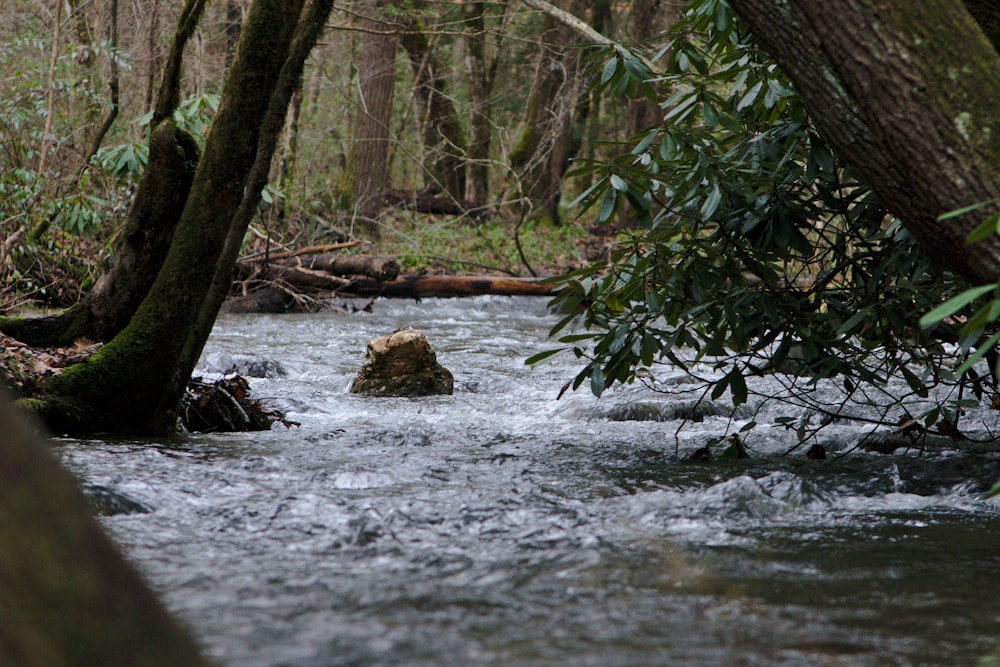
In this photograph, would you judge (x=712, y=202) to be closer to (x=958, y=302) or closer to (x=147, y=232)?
(x=958, y=302)

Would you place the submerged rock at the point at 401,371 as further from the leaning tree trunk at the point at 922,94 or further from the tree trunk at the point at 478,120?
the tree trunk at the point at 478,120

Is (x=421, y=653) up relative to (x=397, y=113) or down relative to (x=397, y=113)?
down

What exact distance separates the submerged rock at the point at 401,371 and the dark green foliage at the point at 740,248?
108 inches

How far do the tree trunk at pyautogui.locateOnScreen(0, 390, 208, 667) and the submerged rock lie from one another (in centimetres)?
580

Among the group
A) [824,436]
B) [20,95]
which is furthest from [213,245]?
[20,95]

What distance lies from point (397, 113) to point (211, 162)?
2096 cm

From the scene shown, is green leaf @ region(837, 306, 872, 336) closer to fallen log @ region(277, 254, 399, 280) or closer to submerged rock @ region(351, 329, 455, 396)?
submerged rock @ region(351, 329, 455, 396)

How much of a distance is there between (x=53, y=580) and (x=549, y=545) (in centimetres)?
191

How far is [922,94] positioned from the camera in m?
2.56

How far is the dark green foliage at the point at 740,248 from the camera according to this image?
407 cm

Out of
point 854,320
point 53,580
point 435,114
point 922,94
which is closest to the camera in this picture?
point 53,580

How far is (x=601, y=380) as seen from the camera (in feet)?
14.1

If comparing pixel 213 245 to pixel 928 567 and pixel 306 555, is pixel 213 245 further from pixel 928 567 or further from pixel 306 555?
pixel 928 567

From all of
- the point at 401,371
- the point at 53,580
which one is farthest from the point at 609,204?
the point at 401,371
